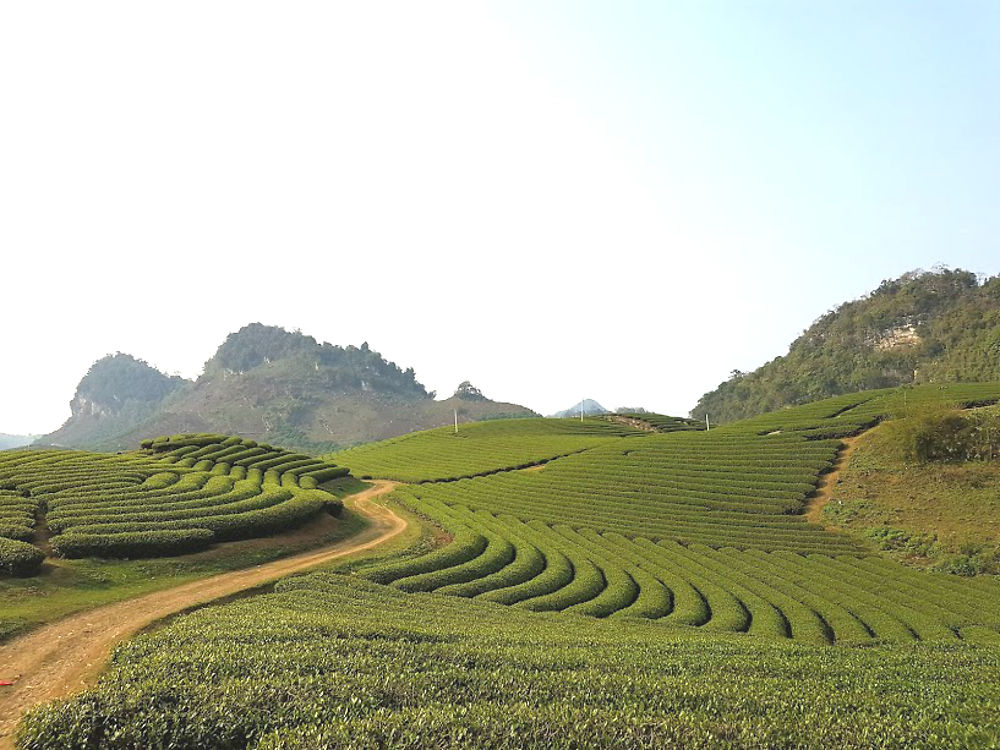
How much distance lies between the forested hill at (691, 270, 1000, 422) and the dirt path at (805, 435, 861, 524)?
208ft

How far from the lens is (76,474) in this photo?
121 feet

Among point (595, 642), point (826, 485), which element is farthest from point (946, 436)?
point (595, 642)

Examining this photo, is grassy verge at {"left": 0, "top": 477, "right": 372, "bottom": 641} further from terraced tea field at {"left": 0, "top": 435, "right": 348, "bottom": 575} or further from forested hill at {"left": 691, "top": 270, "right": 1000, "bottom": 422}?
forested hill at {"left": 691, "top": 270, "right": 1000, "bottom": 422}

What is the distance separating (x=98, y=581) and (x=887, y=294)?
18695cm

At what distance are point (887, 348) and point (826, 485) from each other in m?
111

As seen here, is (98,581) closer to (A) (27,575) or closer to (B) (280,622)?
(A) (27,575)

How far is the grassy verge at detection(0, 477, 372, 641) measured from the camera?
70.1ft

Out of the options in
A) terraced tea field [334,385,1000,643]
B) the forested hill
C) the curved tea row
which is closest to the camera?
the curved tea row

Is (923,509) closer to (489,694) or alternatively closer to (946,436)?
(946,436)

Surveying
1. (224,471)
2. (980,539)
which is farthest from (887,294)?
(224,471)

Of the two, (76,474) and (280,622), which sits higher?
(76,474)

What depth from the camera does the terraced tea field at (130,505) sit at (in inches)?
1078

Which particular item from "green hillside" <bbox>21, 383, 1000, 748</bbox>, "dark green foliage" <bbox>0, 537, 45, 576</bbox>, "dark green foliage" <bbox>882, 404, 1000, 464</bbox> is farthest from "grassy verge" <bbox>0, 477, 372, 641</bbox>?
"dark green foliage" <bbox>882, 404, 1000, 464</bbox>

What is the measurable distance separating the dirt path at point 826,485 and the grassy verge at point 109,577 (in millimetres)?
35613
